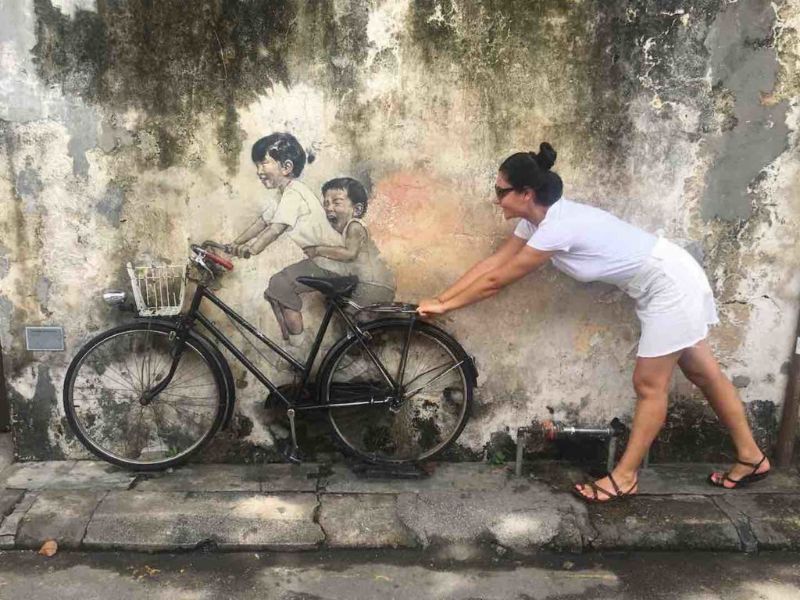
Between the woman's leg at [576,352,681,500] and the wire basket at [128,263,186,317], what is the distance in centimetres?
310

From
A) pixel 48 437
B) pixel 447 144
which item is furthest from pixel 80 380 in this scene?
pixel 447 144

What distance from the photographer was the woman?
4195 millimetres

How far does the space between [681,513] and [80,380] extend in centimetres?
432

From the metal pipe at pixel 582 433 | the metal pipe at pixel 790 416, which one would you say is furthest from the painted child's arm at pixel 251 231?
the metal pipe at pixel 790 416

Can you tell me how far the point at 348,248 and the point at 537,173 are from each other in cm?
141

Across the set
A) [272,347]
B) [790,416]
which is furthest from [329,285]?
[790,416]

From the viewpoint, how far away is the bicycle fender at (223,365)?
4676 mm

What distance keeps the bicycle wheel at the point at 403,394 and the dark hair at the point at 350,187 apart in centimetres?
90

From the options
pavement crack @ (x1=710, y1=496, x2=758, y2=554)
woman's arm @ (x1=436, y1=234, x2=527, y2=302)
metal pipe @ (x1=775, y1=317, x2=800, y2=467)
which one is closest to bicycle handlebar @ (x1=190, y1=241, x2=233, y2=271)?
woman's arm @ (x1=436, y1=234, x2=527, y2=302)

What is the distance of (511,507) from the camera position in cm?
452

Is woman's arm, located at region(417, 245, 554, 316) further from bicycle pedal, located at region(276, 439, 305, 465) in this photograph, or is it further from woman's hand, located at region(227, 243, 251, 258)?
bicycle pedal, located at region(276, 439, 305, 465)

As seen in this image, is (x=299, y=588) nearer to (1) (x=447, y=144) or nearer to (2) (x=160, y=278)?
(2) (x=160, y=278)

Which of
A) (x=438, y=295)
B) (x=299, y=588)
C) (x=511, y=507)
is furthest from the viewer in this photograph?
(x=438, y=295)

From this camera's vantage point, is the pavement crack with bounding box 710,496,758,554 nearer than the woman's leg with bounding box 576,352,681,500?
Yes
